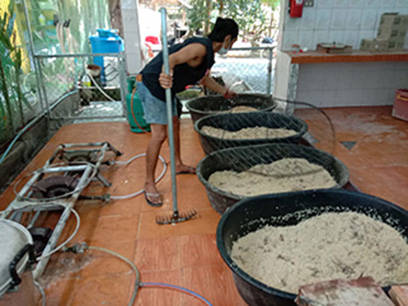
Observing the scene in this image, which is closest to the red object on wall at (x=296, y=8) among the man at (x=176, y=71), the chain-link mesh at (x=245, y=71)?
the chain-link mesh at (x=245, y=71)

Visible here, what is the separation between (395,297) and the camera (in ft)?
2.55

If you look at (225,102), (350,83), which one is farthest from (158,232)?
(350,83)

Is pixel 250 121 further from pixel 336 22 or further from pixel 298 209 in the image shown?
pixel 336 22

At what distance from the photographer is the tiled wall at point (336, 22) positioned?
12.1 ft

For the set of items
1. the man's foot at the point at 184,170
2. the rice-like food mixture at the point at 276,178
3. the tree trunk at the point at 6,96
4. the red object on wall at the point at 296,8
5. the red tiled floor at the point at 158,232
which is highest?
the red object on wall at the point at 296,8

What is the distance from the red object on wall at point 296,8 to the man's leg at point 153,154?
2.36m

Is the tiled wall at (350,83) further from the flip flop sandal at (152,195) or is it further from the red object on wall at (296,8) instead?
the flip flop sandal at (152,195)

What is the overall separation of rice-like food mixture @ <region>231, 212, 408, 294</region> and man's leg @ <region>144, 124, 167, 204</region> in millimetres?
869

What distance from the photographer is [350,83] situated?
13.6 feet

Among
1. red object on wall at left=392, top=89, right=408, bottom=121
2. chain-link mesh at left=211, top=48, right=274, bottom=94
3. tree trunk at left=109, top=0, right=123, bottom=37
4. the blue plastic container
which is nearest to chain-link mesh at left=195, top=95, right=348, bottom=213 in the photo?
red object on wall at left=392, top=89, right=408, bottom=121

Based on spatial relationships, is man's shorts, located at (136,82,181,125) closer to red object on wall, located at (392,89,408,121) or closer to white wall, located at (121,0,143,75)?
white wall, located at (121,0,143,75)

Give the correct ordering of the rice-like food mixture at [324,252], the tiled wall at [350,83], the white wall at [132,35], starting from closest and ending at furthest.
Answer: the rice-like food mixture at [324,252] < the white wall at [132,35] < the tiled wall at [350,83]

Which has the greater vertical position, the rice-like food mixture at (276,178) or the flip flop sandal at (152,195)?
the rice-like food mixture at (276,178)

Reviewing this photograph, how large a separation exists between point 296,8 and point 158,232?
2.99 metres
